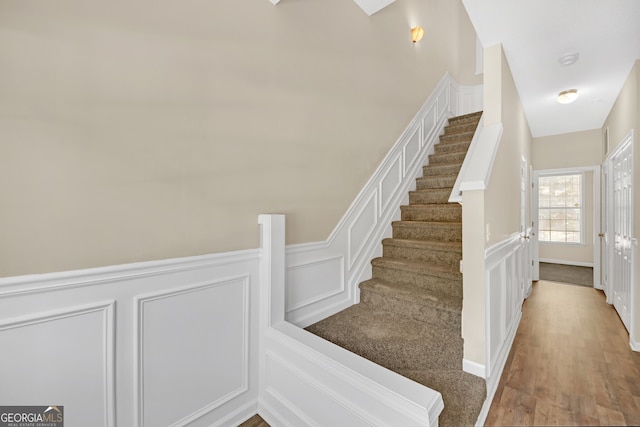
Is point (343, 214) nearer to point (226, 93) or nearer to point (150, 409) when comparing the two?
point (226, 93)

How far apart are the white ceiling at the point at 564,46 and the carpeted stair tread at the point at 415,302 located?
4.17 ft

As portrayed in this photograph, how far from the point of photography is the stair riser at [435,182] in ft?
9.84

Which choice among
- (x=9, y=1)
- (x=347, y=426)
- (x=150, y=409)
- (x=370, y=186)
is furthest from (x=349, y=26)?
(x=150, y=409)

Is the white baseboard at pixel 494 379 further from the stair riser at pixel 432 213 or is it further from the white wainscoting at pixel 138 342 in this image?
the white wainscoting at pixel 138 342

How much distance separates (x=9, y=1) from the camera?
94 cm

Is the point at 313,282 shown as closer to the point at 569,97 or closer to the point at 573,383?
the point at 573,383

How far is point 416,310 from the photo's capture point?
6.71 feet

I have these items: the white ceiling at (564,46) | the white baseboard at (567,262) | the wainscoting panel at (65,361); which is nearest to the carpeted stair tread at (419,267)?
the white ceiling at (564,46)

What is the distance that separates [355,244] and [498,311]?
1.15 m

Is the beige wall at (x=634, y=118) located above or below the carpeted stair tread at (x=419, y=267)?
above

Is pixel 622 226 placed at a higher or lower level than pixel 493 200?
lower

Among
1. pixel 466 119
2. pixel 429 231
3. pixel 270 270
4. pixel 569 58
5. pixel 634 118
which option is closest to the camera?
pixel 270 270

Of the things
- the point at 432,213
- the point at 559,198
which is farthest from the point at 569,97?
the point at 432,213

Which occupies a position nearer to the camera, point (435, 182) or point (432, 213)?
point (432, 213)
